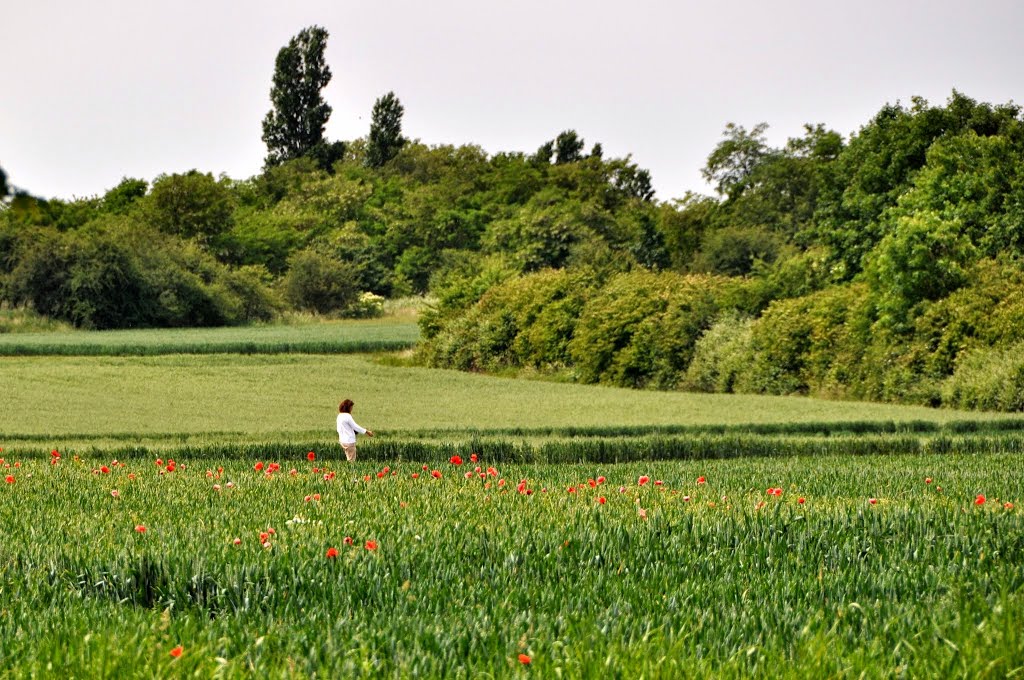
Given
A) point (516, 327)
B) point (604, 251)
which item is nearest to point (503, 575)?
point (516, 327)

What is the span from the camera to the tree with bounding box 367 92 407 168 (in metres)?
94.2

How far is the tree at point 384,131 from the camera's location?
309 ft

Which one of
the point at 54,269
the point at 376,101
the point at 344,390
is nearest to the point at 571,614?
the point at 344,390

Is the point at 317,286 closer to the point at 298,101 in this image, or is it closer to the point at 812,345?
the point at 298,101

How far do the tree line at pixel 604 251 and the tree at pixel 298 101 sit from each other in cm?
16

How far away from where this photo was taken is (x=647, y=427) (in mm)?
20812

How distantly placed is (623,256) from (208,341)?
15339mm

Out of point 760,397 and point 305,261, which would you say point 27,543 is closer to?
point 760,397

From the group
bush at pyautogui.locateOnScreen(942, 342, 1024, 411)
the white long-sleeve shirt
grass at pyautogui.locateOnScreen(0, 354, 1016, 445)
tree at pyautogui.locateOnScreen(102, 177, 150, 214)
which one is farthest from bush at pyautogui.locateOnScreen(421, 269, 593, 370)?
tree at pyautogui.locateOnScreen(102, 177, 150, 214)

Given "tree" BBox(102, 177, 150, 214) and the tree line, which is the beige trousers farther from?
"tree" BBox(102, 177, 150, 214)

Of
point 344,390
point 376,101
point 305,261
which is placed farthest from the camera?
point 376,101

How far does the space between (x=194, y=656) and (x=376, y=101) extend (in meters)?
92.8

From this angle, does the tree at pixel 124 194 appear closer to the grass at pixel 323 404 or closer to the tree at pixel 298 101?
the tree at pixel 298 101

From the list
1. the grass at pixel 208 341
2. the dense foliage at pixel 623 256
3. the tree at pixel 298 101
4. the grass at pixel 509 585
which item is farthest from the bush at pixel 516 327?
the tree at pixel 298 101
